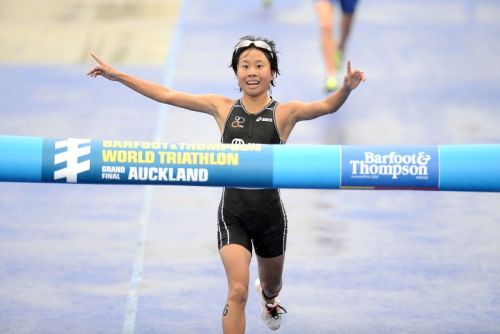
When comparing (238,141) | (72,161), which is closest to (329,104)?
(238,141)

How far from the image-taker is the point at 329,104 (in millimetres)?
8398

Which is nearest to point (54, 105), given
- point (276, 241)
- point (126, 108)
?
point (126, 108)

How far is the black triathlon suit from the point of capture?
848 centimetres

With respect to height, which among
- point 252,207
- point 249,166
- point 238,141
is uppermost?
point 238,141

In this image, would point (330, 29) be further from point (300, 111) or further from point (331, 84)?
point (300, 111)

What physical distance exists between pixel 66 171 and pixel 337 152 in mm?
1708

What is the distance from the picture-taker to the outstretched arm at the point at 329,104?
8.13 m

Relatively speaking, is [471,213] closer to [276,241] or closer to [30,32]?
[276,241]

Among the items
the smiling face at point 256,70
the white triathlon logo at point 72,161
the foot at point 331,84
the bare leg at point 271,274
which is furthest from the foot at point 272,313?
the foot at point 331,84

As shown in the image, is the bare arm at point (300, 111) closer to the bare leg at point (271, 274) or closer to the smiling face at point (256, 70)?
the smiling face at point (256, 70)

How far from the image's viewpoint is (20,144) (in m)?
7.73

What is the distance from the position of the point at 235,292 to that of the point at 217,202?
492 cm

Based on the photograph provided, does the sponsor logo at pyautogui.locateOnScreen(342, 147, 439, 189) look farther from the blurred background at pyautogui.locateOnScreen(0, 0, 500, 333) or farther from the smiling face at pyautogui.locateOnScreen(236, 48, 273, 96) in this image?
the blurred background at pyautogui.locateOnScreen(0, 0, 500, 333)

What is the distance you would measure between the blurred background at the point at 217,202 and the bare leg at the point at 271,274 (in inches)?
20.6
